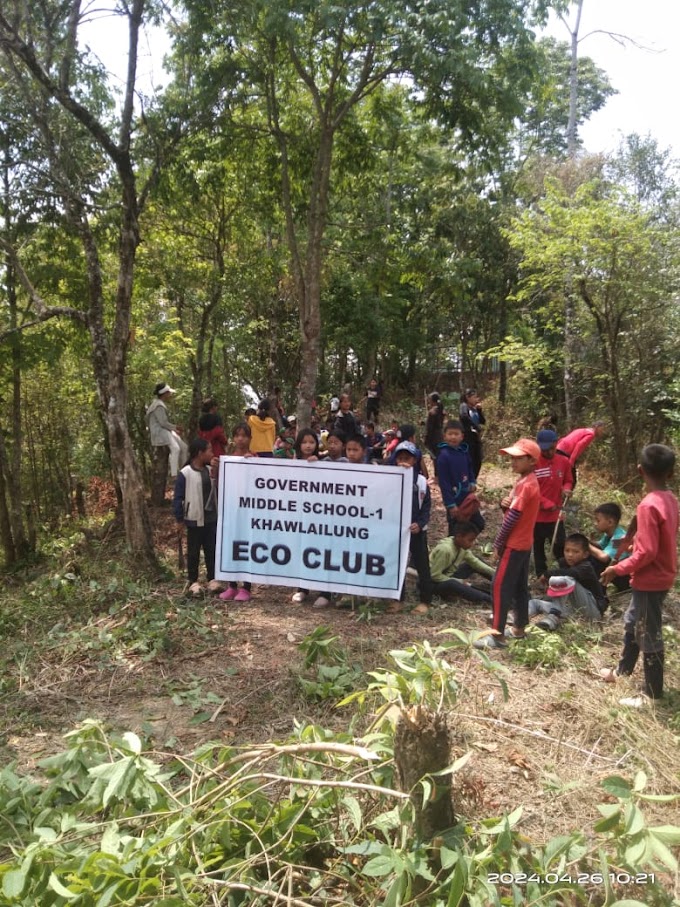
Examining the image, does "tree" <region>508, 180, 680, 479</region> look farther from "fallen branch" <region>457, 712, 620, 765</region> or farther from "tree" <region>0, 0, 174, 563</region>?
"fallen branch" <region>457, 712, 620, 765</region>

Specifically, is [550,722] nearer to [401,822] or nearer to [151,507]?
[401,822]

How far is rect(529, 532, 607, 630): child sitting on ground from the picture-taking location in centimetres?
549

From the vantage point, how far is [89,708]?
14.2 ft

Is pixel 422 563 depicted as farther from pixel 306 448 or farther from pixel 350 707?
pixel 350 707

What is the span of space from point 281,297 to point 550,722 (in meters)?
16.4

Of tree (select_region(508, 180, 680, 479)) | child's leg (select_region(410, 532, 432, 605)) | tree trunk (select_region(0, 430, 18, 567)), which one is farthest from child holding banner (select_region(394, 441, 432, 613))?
tree trunk (select_region(0, 430, 18, 567))

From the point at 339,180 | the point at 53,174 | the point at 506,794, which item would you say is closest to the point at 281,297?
the point at 339,180

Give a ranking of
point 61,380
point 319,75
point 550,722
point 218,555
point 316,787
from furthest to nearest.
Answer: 1. point 61,380
2. point 319,75
3. point 218,555
4. point 550,722
5. point 316,787

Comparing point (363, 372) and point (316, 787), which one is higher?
point (363, 372)

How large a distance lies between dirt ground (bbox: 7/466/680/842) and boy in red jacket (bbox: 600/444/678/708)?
0.25 m

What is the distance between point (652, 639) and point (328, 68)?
8.64 metres

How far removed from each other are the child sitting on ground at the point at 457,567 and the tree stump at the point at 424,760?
396cm

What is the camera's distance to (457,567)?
661 cm
